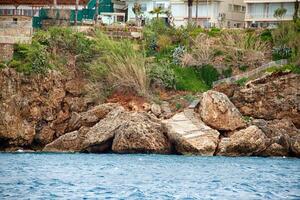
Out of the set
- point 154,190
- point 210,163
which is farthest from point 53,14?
point 154,190

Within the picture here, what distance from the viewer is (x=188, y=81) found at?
74.1m

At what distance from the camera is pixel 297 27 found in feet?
248

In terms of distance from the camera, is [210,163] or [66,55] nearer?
[210,163]

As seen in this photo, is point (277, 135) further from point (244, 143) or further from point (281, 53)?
point (281, 53)

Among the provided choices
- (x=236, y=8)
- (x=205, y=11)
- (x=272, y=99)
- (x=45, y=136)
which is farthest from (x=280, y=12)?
(x=45, y=136)

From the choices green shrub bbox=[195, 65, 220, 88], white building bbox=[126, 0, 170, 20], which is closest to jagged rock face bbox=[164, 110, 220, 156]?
green shrub bbox=[195, 65, 220, 88]

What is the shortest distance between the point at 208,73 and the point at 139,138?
15753 millimetres

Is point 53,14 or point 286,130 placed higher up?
point 53,14

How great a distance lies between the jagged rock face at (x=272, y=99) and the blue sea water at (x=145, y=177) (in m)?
8.57

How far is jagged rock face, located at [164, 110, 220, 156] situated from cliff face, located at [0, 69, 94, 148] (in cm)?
1058

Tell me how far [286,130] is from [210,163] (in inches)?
500

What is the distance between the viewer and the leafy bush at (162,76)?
71.7 m

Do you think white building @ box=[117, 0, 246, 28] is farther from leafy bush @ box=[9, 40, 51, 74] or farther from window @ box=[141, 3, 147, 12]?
leafy bush @ box=[9, 40, 51, 74]

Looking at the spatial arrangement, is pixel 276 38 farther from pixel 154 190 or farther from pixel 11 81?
pixel 154 190
